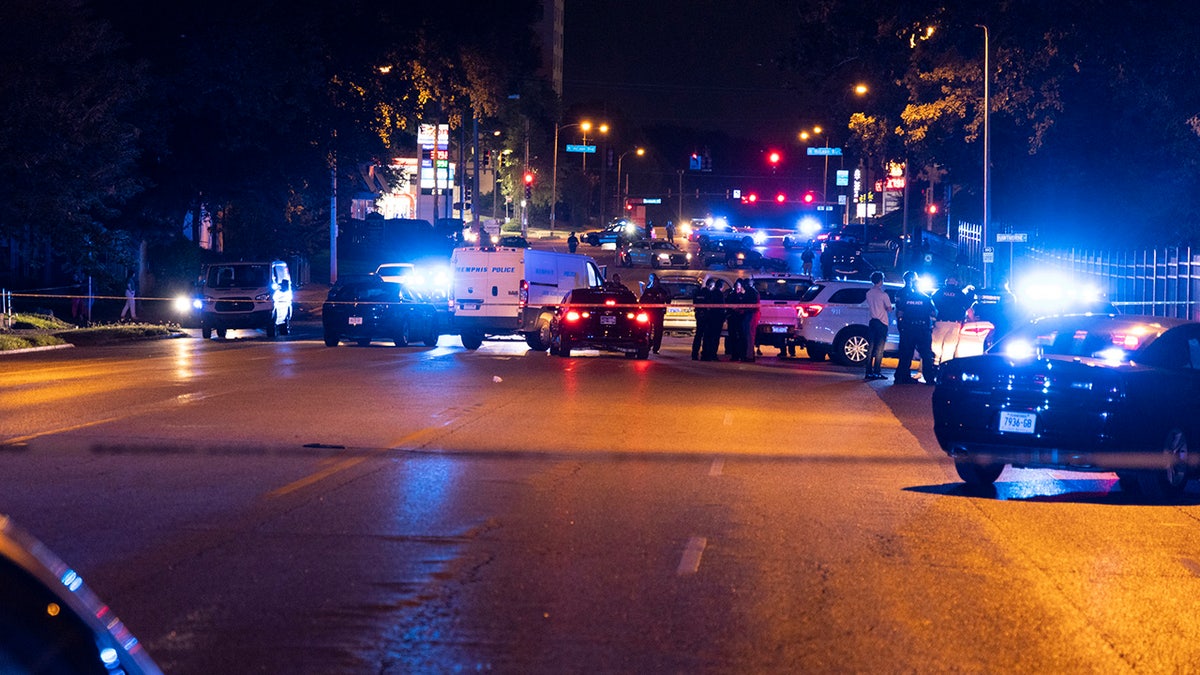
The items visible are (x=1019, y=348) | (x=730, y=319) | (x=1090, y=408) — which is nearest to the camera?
(x=1090, y=408)

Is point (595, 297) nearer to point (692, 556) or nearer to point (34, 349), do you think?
point (34, 349)

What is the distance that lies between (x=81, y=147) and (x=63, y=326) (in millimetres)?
4536

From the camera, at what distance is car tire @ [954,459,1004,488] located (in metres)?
13.2

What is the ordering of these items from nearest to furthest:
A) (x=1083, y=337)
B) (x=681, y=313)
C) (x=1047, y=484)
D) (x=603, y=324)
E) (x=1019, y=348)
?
(x=1083, y=337) → (x=1047, y=484) → (x=1019, y=348) → (x=603, y=324) → (x=681, y=313)

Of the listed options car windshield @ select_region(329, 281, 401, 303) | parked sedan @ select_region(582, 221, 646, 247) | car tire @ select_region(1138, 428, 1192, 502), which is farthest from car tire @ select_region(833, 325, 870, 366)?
parked sedan @ select_region(582, 221, 646, 247)

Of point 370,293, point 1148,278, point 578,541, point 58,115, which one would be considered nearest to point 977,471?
point 578,541

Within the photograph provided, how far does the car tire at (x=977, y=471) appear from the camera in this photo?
13219 mm

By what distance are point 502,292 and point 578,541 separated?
76.4ft

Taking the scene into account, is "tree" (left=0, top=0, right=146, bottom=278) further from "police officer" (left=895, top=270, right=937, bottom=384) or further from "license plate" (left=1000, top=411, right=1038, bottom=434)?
"license plate" (left=1000, top=411, right=1038, bottom=434)

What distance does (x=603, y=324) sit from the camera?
30.5 meters

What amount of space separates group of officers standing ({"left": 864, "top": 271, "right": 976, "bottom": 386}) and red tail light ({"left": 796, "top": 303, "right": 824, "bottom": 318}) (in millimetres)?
3747

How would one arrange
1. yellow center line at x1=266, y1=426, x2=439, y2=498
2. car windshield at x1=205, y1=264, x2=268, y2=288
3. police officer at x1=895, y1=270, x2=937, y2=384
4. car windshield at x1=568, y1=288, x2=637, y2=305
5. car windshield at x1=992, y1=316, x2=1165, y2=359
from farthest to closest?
1. car windshield at x1=205, y1=264, x2=268, y2=288
2. car windshield at x1=568, y1=288, x2=637, y2=305
3. police officer at x1=895, y1=270, x2=937, y2=384
4. car windshield at x1=992, y1=316, x2=1165, y2=359
5. yellow center line at x1=266, y1=426, x2=439, y2=498

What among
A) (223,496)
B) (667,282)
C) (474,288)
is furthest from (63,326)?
(223,496)

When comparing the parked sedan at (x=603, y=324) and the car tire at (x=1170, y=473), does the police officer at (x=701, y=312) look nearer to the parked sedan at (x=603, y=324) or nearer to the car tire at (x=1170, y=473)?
the parked sedan at (x=603, y=324)
